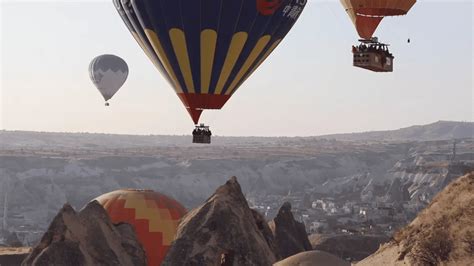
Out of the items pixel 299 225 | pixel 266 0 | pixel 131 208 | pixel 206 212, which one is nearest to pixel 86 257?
pixel 206 212

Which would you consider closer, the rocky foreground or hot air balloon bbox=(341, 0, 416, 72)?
the rocky foreground

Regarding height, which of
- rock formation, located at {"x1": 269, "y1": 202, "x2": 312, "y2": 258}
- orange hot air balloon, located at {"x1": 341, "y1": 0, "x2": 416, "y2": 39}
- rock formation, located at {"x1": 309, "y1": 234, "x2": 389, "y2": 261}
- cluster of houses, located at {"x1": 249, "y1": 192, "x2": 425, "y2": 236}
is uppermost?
orange hot air balloon, located at {"x1": 341, "y1": 0, "x2": 416, "y2": 39}

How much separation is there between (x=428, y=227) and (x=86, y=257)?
15.4 meters

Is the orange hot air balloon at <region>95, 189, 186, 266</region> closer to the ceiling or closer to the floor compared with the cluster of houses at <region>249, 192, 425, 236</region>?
closer to the ceiling

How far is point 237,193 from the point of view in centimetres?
3619

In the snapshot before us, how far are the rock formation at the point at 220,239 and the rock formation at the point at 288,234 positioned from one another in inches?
1248

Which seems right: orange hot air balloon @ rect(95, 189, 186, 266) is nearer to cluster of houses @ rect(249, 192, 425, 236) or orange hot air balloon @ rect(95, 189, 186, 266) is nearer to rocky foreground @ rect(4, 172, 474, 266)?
rocky foreground @ rect(4, 172, 474, 266)

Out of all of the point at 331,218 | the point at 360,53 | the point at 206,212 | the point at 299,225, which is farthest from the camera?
the point at 331,218

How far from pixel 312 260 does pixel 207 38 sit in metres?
13.9

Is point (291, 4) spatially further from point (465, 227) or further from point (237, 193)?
point (465, 227)

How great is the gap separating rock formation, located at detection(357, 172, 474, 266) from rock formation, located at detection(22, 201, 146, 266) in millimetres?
13073

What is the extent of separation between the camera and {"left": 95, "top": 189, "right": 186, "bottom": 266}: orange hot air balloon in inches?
1719

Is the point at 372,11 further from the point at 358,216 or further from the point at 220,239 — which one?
the point at 358,216

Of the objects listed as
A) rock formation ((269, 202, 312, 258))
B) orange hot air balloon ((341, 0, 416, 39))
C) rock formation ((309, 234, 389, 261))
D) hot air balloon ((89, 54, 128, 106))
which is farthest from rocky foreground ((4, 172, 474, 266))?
hot air balloon ((89, 54, 128, 106))
